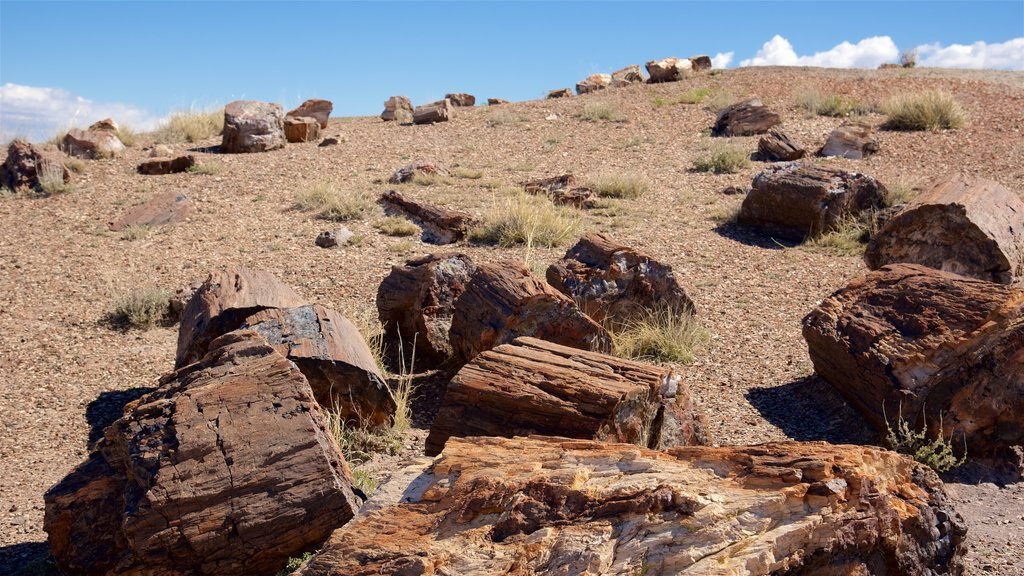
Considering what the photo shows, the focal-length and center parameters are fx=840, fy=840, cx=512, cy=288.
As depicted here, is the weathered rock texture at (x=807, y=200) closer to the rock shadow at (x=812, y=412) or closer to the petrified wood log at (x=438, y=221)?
the petrified wood log at (x=438, y=221)

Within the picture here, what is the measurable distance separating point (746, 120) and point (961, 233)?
9347 mm

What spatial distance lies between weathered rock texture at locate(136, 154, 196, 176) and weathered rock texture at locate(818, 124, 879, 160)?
1123cm

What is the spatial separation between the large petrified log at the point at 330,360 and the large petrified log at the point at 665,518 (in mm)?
2260

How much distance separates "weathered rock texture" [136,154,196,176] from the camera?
47.0ft

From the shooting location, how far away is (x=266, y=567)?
13.5ft

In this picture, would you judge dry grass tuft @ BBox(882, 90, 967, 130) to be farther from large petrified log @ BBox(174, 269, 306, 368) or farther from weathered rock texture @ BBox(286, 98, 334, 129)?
large petrified log @ BBox(174, 269, 306, 368)

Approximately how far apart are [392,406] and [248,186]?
8623mm

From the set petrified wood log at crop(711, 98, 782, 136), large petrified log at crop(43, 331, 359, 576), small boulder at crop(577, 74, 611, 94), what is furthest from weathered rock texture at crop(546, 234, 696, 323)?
small boulder at crop(577, 74, 611, 94)

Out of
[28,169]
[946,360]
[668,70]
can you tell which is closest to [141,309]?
[28,169]

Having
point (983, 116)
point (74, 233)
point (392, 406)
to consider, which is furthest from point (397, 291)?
point (983, 116)

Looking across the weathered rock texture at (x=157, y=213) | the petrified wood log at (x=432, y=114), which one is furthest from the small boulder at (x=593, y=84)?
the weathered rock texture at (x=157, y=213)

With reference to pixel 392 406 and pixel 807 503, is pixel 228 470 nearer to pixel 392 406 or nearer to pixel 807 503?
pixel 392 406

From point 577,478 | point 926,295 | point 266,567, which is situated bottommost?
point 266,567

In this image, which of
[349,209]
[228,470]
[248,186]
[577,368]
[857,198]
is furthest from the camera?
[248,186]
